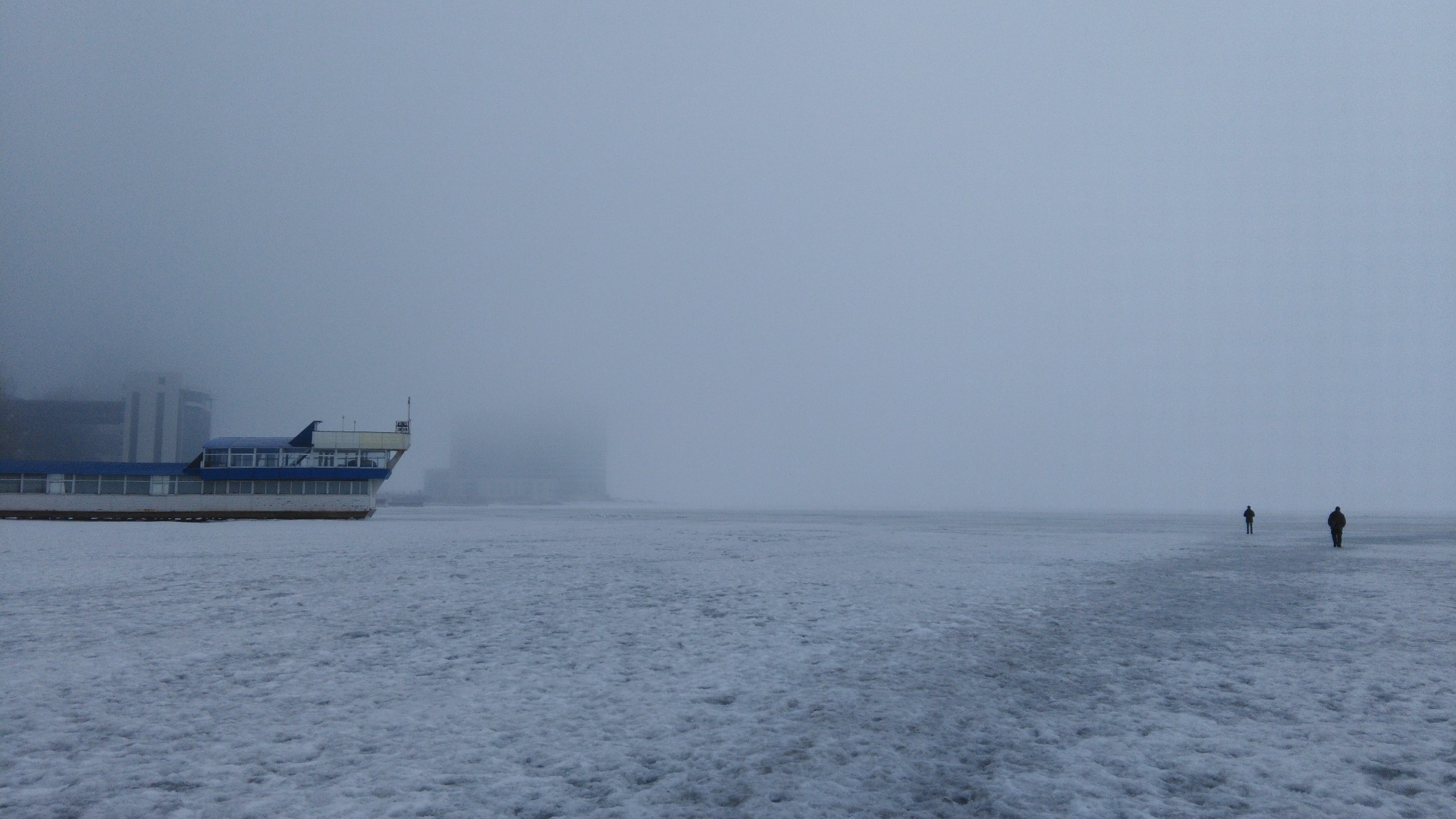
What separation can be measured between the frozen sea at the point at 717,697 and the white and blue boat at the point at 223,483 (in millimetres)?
44732

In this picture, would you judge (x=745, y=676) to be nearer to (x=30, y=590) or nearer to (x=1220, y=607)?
(x=1220, y=607)

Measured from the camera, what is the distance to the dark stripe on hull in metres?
60.2

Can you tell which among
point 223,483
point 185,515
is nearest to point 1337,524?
point 223,483

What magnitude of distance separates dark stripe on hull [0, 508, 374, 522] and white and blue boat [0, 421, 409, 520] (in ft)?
0.21

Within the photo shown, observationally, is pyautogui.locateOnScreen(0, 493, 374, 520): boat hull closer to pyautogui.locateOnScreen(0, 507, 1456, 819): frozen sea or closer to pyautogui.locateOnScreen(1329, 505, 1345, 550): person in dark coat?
pyautogui.locateOnScreen(0, 507, 1456, 819): frozen sea

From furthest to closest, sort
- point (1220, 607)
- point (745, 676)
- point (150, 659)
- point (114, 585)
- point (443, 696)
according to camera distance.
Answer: point (114, 585), point (1220, 607), point (150, 659), point (745, 676), point (443, 696)

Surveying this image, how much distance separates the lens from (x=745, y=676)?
11.3 meters

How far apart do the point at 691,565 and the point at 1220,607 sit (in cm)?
1478

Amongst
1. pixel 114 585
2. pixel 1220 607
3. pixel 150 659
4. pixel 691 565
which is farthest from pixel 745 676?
pixel 114 585

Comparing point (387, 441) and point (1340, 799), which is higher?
point (387, 441)

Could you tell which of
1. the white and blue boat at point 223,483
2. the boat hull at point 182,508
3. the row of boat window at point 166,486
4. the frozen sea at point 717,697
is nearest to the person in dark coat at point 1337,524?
the frozen sea at point 717,697

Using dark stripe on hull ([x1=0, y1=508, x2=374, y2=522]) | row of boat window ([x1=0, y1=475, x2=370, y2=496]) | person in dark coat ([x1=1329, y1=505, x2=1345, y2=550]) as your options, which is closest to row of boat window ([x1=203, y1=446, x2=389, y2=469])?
row of boat window ([x1=0, y1=475, x2=370, y2=496])

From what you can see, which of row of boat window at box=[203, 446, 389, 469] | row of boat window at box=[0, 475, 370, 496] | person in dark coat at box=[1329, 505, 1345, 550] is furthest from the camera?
row of boat window at box=[203, 446, 389, 469]

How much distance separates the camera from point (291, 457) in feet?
216
